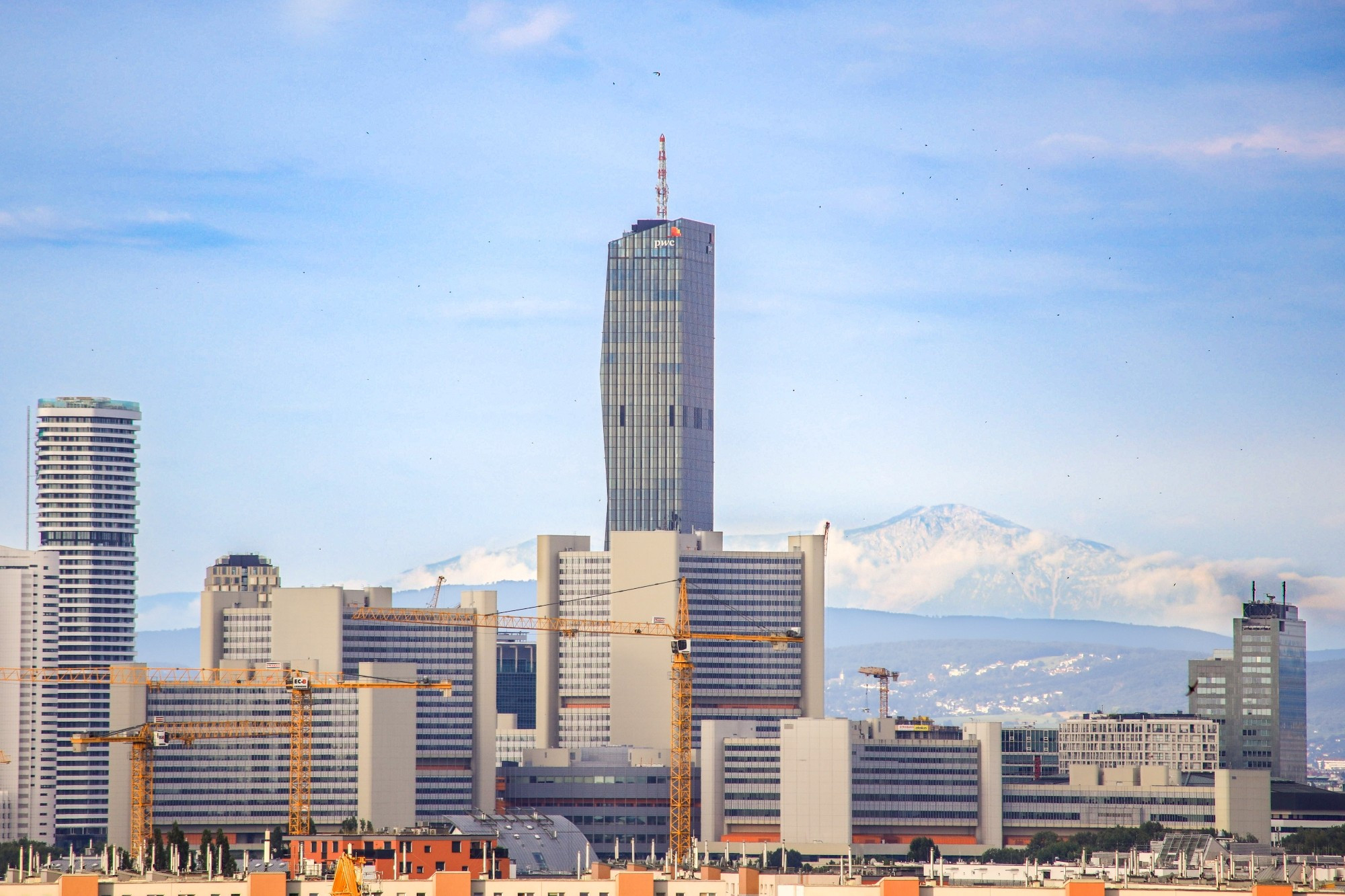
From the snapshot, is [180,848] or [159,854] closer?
[159,854]

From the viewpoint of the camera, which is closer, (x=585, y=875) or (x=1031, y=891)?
(x=1031, y=891)

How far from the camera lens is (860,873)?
525 ft

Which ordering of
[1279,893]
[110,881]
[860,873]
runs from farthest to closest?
[860,873]
[110,881]
[1279,893]

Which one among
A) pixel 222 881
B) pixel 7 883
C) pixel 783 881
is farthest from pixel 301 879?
pixel 783 881

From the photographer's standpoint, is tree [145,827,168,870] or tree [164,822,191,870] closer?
tree [164,822,191,870]

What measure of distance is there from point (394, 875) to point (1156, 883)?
208ft

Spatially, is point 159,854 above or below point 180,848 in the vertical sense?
below

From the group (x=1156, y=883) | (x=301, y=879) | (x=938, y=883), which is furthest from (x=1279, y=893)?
(x=301, y=879)

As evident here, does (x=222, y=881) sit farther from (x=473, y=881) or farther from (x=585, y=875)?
(x=585, y=875)

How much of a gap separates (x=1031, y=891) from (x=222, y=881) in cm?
4452

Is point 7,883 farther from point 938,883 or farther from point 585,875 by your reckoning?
point 938,883

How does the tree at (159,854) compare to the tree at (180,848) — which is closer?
the tree at (180,848)

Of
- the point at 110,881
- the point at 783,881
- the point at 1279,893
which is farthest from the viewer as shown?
the point at 783,881

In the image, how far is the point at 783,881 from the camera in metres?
136
